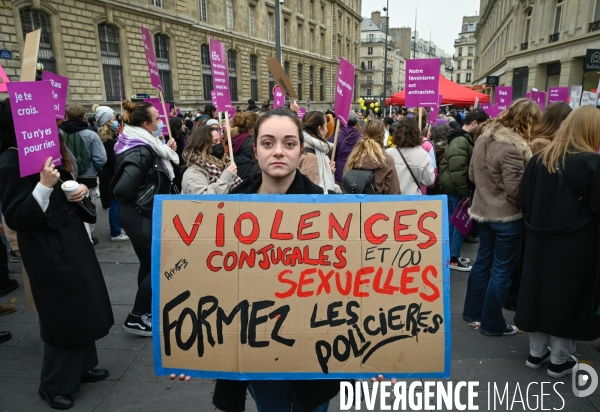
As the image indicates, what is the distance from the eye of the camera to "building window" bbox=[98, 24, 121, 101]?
72.4 feet

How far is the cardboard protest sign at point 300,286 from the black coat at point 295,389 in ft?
0.63

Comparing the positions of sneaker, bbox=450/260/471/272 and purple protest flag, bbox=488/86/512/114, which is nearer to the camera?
sneaker, bbox=450/260/471/272

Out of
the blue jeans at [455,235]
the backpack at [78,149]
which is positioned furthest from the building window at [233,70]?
the blue jeans at [455,235]

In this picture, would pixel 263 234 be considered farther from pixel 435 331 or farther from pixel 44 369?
pixel 44 369

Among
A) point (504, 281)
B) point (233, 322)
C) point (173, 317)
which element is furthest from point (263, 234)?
point (504, 281)

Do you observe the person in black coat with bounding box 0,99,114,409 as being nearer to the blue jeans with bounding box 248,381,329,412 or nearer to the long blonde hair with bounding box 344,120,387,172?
the blue jeans with bounding box 248,381,329,412

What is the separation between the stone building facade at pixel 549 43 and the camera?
67.3 ft

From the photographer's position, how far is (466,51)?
11600 cm

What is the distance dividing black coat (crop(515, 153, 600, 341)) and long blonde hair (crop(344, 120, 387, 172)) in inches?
47.1

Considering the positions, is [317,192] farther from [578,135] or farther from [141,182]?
[141,182]

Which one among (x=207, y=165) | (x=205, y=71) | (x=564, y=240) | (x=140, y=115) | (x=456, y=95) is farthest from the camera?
(x=205, y=71)

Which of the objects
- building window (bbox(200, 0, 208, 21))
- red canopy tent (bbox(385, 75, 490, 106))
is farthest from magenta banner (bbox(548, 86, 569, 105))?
building window (bbox(200, 0, 208, 21))

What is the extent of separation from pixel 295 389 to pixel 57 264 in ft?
6.09

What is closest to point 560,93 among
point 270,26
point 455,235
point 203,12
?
point 455,235
